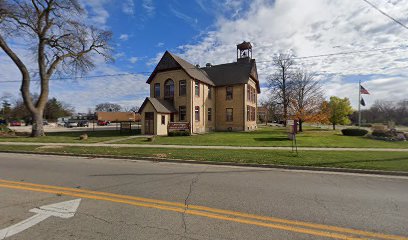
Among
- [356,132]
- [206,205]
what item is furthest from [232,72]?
[206,205]

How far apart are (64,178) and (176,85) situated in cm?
2288

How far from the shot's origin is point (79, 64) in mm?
27453

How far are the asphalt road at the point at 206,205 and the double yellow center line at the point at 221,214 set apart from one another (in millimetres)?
18

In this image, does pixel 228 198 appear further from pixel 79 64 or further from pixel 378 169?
pixel 79 64

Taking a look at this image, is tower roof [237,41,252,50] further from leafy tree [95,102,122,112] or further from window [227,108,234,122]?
leafy tree [95,102,122,112]

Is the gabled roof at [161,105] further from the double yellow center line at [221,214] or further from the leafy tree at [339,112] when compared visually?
the leafy tree at [339,112]

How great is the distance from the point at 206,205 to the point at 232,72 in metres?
31.2

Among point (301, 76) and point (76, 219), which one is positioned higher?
point (301, 76)

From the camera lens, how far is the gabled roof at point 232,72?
108ft

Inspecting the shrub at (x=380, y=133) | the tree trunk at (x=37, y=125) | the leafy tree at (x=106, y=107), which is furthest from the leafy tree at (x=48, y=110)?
the shrub at (x=380, y=133)

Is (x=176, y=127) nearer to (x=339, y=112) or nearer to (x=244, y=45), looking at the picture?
(x=244, y=45)

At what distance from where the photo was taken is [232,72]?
3456 cm

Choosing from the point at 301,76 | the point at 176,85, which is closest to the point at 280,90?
the point at 301,76

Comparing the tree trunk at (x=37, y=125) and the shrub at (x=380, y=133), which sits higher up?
the tree trunk at (x=37, y=125)
